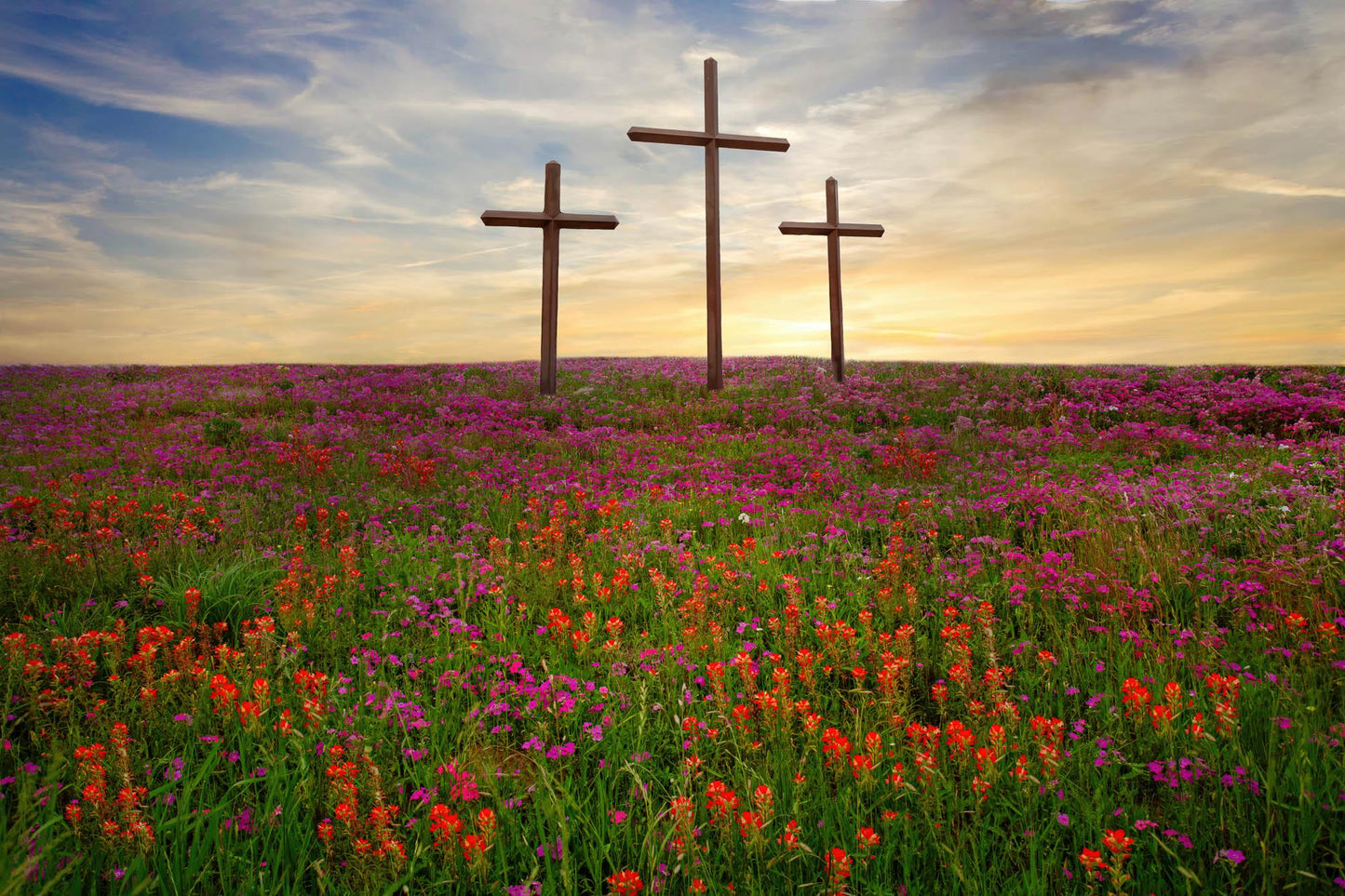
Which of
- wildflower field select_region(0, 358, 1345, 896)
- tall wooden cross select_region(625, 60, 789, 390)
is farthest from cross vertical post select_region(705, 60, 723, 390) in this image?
wildflower field select_region(0, 358, 1345, 896)

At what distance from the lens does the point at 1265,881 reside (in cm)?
237

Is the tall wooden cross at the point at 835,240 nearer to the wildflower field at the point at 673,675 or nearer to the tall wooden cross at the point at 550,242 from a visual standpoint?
the tall wooden cross at the point at 550,242

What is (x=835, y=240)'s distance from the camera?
59.7 ft

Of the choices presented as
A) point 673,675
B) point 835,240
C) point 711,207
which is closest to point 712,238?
point 711,207

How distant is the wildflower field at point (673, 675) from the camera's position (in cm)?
264

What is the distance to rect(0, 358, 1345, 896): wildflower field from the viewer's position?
2.64 metres

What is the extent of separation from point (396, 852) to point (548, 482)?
18.8 ft

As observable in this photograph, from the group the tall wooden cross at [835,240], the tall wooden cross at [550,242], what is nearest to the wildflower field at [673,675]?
the tall wooden cross at [550,242]

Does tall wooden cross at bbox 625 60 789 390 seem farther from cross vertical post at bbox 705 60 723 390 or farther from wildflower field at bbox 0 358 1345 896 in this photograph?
wildflower field at bbox 0 358 1345 896

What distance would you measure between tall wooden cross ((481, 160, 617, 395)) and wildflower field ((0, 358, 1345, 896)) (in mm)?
7320

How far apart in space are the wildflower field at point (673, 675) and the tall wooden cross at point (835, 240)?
9.45 meters

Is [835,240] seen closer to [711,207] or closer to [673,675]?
[711,207]

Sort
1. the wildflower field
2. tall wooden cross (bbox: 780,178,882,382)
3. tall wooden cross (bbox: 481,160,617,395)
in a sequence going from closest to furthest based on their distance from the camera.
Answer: the wildflower field, tall wooden cross (bbox: 481,160,617,395), tall wooden cross (bbox: 780,178,882,382)

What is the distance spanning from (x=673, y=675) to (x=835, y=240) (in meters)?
16.3
